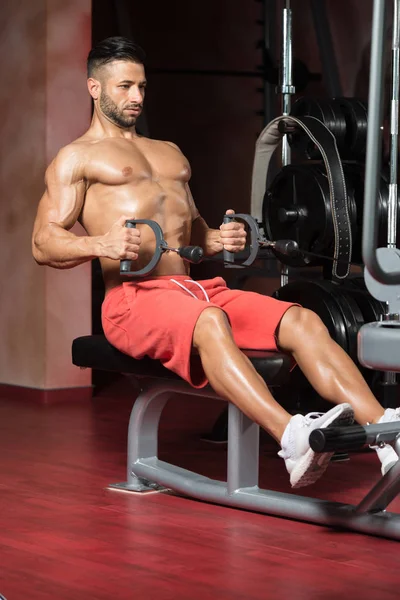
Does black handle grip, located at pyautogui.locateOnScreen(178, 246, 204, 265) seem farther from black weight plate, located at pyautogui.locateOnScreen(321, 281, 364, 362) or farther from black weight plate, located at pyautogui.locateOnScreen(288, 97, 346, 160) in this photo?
black weight plate, located at pyautogui.locateOnScreen(288, 97, 346, 160)

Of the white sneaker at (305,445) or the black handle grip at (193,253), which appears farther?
the black handle grip at (193,253)

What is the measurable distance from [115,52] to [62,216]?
542 millimetres

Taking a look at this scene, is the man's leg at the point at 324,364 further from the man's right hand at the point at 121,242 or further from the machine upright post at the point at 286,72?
the machine upright post at the point at 286,72

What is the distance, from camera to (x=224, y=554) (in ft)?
8.39

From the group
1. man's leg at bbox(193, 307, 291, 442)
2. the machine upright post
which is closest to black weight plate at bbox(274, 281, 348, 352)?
the machine upright post

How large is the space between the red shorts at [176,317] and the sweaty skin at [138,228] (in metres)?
0.04

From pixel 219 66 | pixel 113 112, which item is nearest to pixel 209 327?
pixel 113 112

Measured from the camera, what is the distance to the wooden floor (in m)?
2.29

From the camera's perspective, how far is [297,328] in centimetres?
312

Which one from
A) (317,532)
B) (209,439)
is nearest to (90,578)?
(317,532)

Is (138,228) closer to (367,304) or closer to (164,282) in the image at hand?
(164,282)


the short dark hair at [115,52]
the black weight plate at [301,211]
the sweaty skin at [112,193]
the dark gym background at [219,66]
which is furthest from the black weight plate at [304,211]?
the dark gym background at [219,66]

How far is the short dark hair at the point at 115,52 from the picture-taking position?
3395 mm

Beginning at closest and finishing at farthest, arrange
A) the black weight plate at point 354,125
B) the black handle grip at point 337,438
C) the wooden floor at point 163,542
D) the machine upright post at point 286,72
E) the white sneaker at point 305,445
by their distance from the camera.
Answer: the wooden floor at point 163,542 → the black handle grip at point 337,438 → the white sneaker at point 305,445 → the black weight plate at point 354,125 → the machine upright post at point 286,72
